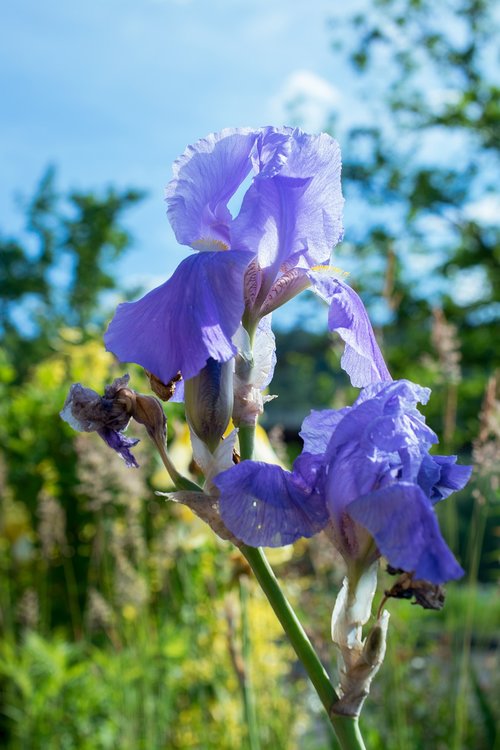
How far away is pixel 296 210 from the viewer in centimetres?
72

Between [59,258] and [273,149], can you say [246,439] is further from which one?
[59,258]

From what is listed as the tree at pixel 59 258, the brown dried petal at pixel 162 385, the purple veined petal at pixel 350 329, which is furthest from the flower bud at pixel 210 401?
the tree at pixel 59 258

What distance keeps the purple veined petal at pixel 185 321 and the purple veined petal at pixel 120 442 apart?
0.11 meters

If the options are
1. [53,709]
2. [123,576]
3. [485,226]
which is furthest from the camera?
[485,226]

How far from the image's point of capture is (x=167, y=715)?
101 inches

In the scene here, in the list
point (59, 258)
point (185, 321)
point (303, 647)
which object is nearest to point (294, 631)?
point (303, 647)

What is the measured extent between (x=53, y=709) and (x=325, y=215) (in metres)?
2.37

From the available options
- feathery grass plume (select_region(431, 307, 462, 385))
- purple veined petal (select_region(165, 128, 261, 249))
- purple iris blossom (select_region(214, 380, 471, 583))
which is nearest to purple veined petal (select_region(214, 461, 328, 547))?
purple iris blossom (select_region(214, 380, 471, 583))

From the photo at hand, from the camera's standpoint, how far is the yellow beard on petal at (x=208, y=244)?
0.74 m

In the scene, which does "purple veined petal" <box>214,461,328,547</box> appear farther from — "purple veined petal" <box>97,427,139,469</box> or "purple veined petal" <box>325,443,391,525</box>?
"purple veined petal" <box>97,427,139,469</box>

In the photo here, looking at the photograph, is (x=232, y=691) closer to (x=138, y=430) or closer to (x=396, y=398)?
(x=138, y=430)

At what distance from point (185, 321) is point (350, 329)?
0.17 meters

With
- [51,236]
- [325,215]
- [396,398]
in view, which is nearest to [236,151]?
[325,215]

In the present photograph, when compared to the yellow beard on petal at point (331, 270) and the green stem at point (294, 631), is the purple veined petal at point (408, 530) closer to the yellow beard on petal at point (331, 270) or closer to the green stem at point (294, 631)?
the green stem at point (294, 631)
